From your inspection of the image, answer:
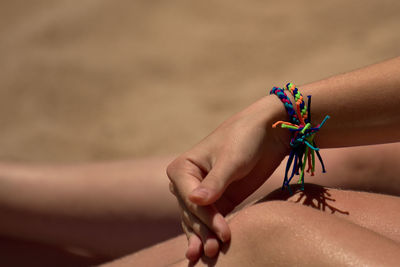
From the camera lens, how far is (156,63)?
2051mm

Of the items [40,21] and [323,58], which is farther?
[40,21]

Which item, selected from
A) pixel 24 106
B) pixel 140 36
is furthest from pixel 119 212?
pixel 140 36

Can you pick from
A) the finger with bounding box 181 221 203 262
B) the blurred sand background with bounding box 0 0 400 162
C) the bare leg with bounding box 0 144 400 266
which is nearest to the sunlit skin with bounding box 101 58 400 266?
the finger with bounding box 181 221 203 262

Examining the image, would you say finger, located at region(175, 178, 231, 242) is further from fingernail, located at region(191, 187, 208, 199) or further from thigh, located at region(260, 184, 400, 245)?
thigh, located at region(260, 184, 400, 245)

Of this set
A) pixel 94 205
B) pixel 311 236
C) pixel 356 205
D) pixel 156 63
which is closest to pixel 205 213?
pixel 311 236

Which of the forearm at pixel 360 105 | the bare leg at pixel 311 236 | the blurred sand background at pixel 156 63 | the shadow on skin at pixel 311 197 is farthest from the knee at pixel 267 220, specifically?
the blurred sand background at pixel 156 63

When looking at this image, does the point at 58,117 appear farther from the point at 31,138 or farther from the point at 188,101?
the point at 188,101

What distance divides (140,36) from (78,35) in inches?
13.6

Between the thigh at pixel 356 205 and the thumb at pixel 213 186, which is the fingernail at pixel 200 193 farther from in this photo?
the thigh at pixel 356 205

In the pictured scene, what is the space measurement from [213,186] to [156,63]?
1.50 meters

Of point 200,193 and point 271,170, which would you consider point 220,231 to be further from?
point 271,170

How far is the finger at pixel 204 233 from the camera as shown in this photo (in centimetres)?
61

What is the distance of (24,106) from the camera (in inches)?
78.7

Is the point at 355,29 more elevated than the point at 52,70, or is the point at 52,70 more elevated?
the point at 355,29
